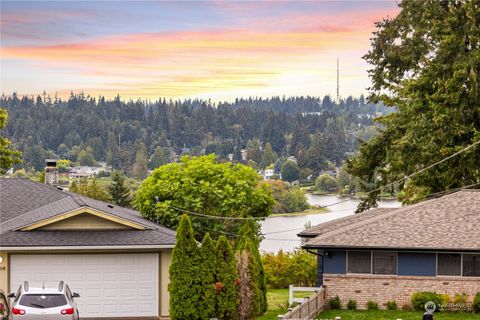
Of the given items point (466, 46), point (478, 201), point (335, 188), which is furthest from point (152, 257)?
point (335, 188)

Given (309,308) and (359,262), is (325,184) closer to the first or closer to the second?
(359,262)

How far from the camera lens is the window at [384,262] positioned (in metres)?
32.8

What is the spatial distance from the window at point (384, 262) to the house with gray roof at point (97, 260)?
6.70 m

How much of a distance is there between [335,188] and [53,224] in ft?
493

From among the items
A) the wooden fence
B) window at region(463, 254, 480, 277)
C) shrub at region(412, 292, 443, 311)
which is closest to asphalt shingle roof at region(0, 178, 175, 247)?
the wooden fence

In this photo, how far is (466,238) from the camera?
32.5 m

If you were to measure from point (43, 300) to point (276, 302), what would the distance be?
12440 millimetres

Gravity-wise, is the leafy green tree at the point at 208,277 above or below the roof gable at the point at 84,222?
below

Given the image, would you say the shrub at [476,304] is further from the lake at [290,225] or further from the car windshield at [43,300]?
the lake at [290,225]

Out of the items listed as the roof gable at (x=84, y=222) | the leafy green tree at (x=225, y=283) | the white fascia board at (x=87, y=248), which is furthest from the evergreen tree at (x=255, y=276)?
the roof gable at (x=84, y=222)

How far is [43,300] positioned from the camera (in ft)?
81.4

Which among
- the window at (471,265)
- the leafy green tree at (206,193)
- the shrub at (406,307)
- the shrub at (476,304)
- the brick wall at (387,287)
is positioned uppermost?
the leafy green tree at (206,193)

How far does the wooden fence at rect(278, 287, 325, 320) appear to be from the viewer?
26.4 m

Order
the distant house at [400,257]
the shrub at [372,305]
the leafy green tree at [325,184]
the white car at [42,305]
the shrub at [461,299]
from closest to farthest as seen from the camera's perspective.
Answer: the white car at [42,305]
the shrub at [461,299]
the distant house at [400,257]
the shrub at [372,305]
the leafy green tree at [325,184]
